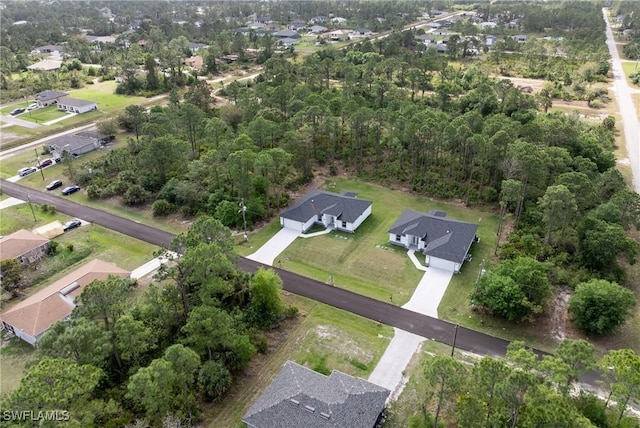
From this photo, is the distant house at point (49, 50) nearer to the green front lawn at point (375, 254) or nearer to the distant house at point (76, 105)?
the distant house at point (76, 105)

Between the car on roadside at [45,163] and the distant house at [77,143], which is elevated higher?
the distant house at [77,143]

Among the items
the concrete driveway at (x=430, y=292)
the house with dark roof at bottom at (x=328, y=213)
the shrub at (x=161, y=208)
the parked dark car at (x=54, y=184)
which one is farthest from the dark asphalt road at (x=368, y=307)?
the parked dark car at (x=54, y=184)

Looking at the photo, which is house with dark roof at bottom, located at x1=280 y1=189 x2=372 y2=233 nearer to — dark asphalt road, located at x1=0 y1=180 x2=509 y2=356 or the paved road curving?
dark asphalt road, located at x1=0 y1=180 x2=509 y2=356

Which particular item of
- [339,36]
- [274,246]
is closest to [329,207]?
[274,246]

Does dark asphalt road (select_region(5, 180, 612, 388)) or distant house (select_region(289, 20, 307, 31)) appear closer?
dark asphalt road (select_region(5, 180, 612, 388))

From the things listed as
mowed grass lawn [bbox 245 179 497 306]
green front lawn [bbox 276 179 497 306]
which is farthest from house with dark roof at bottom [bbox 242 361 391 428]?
green front lawn [bbox 276 179 497 306]

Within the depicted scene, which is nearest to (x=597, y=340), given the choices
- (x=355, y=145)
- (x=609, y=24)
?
(x=355, y=145)
